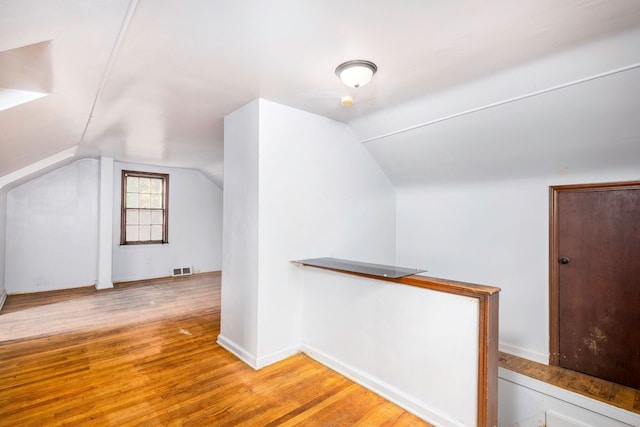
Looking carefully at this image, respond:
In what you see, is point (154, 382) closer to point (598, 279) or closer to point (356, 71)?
point (356, 71)

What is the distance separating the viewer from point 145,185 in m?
6.50

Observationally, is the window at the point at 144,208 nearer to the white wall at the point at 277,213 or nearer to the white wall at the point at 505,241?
the white wall at the point at 277,213

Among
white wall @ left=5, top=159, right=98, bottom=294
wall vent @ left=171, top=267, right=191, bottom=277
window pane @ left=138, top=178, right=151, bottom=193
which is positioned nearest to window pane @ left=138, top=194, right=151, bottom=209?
window pane @ left=138, top=178, right=151, bottom=193

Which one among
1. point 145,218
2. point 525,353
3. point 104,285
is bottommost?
point 525,353

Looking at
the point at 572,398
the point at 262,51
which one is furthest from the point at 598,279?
the point at 262,51

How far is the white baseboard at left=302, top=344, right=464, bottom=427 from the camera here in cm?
199

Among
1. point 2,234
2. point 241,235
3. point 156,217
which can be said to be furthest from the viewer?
point 156,217

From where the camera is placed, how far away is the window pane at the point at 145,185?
254 inches

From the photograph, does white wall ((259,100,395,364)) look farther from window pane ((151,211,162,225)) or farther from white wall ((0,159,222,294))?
window pane ((151,211,162,225))

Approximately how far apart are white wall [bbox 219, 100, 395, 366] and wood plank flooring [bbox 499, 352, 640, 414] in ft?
6.56

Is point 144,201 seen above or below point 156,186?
below

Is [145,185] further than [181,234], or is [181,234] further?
[181,234]

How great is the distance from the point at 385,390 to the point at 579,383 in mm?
1941

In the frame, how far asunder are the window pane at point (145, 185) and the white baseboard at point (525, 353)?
6819mm
